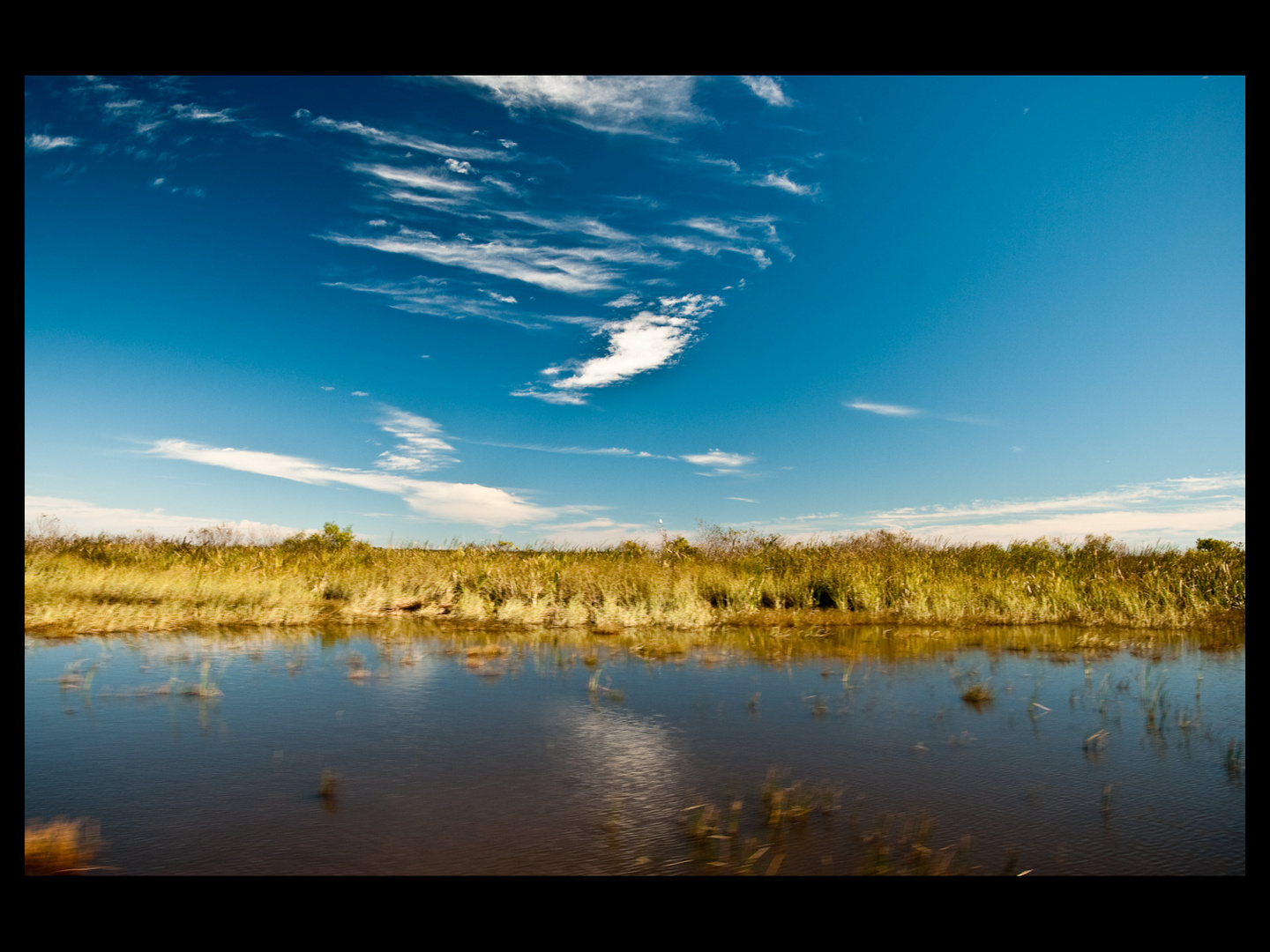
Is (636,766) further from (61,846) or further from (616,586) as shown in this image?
(616,586)

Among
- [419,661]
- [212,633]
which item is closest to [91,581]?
[212,633]

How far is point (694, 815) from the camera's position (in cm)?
386

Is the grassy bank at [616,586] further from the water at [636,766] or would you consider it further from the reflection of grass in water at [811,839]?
the reflection of grass in water at [811,839]

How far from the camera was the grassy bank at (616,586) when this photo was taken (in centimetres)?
1190

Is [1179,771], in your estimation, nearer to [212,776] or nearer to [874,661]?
[874,661]

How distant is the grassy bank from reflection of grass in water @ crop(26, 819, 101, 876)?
25.2 feet

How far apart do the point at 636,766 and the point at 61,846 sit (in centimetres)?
310

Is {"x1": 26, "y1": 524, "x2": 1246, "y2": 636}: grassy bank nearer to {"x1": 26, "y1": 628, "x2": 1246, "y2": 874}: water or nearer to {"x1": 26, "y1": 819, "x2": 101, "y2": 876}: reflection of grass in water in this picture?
{"x1": 26, "y1": 628, "x2": 1246, "y2": 874}: water

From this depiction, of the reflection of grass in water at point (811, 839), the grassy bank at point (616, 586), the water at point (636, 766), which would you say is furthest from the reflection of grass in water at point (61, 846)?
the grassy bank at point (616, 586)

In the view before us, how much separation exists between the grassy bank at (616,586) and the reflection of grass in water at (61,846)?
25.2 ft

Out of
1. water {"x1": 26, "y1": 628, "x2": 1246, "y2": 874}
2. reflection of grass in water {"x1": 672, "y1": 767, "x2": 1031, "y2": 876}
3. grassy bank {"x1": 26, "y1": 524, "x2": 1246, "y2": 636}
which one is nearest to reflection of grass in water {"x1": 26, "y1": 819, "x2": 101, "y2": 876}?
water {"x1": 26, "y1": 628, "x2": 1246, "y2": 874}

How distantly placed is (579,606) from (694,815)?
8518mm

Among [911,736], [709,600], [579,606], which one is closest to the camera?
[911,736]

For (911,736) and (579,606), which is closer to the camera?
(911,736)
